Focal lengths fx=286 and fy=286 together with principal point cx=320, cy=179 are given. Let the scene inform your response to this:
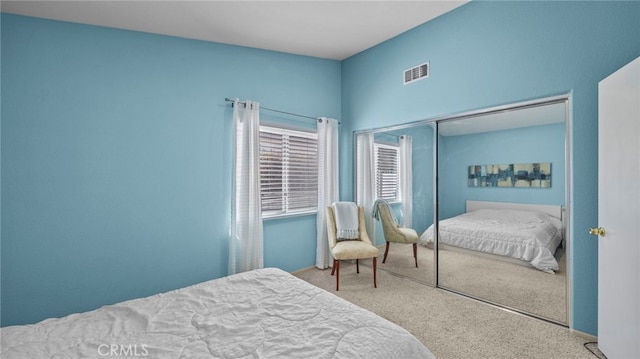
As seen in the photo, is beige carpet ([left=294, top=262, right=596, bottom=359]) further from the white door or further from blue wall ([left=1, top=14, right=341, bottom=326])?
blue wall ([left=1, top=14, right=341, bottom=326])

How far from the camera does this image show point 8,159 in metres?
2.25

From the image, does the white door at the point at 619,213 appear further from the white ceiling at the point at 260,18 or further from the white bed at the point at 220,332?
the white ceiling at the point at 260,18

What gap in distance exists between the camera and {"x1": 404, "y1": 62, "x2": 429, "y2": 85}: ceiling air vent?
3.26 m

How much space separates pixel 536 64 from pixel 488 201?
1.30m

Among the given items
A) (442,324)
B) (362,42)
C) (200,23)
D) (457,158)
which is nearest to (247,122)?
(200,23)

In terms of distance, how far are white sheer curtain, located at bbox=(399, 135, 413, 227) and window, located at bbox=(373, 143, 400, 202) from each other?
0.25 feet

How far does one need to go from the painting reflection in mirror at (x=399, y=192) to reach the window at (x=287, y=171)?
0.73 meters

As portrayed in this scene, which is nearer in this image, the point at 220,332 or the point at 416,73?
the point at 220,332

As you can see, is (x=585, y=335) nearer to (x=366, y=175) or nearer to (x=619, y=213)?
(x=619, y=213)

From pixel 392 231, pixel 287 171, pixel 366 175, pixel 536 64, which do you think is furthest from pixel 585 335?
pixel 287 171

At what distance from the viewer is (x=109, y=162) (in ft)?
8.57

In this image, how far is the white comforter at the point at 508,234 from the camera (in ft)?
8.28

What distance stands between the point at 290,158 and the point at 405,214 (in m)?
1.63

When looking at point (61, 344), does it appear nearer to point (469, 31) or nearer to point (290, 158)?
point (290, 158)
